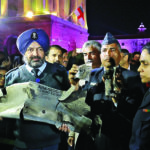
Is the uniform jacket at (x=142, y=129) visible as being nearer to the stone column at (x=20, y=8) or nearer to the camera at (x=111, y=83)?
the camera at (x=111, y=83)

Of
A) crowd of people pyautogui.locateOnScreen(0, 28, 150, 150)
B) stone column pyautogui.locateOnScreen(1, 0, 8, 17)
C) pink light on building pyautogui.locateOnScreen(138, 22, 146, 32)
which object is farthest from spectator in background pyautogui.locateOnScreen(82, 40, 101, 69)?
pink light on building pyautogui.locateOnScreen(138, 22, 146, 32)

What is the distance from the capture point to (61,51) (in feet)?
18.2

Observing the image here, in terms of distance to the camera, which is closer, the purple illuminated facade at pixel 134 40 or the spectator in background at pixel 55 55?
the spectator in background at pixel 55 55

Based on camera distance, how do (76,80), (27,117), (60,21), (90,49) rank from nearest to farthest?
(27,117), (76,80), (90,49), (60,21)

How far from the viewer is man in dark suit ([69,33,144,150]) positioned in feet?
9.30

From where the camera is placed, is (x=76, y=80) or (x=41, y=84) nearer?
(x=41, y=84)

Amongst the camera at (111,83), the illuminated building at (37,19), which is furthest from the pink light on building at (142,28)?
the camera at (111,83)

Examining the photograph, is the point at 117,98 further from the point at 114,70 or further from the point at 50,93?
the point at 50,93

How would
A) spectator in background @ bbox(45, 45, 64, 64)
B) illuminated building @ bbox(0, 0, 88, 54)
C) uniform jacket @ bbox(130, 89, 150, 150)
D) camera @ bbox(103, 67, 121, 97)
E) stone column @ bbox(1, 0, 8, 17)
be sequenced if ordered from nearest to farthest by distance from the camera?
uniform jacket @ bbox(130, 89, 150, 150), camera @ bbox(103, 67, 121, 97), spectator in background @ bbox(45, 45, 64, 64), illuminated building @ bbox(0, 0, 88, 54), stone column @ bbox(1, 0, 8, 17)

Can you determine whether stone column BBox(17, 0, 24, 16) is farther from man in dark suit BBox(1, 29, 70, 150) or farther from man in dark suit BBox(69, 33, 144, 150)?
man in dark suit BBox(69, 33, 144, 150)

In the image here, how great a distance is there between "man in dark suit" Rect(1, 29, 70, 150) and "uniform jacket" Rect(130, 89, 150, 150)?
1.02m

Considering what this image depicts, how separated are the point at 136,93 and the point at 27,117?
1377 millimetres

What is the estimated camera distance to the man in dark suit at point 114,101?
283 centimetres

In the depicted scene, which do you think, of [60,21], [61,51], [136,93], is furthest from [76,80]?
[60,21]
